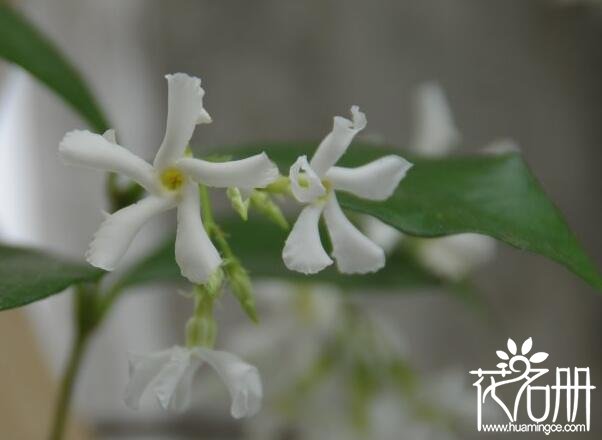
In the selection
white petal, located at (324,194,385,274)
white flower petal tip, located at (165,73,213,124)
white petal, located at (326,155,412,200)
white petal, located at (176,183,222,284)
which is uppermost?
white flower petal tip, located at (165,73,213,124)

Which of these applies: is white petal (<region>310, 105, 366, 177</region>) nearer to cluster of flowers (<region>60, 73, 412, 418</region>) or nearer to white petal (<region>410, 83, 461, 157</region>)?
cluster of flowers (<region>60, 73, 412, 418</region>)

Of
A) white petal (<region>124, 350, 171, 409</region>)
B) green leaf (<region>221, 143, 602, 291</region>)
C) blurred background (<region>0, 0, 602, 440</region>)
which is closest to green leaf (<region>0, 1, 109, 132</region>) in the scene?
green leaf (<region>221, 143, 602, 291</region>)

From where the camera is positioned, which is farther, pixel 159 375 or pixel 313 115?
pixel 313 115

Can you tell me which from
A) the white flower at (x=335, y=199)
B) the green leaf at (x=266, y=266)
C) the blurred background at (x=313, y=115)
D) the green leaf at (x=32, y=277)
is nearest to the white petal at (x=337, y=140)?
the white flower at (x=335, y=199)

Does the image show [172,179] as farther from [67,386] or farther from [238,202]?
[67,386]

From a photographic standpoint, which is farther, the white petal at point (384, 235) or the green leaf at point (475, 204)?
the white petal at point (384, 235)

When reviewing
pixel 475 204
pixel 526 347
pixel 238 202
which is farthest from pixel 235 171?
pixel 526 347

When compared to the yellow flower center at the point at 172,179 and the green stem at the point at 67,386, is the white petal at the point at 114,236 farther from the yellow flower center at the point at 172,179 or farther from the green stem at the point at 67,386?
the green stem at the point at 67,386

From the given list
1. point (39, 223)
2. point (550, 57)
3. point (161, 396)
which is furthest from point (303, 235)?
point (39, 223)
